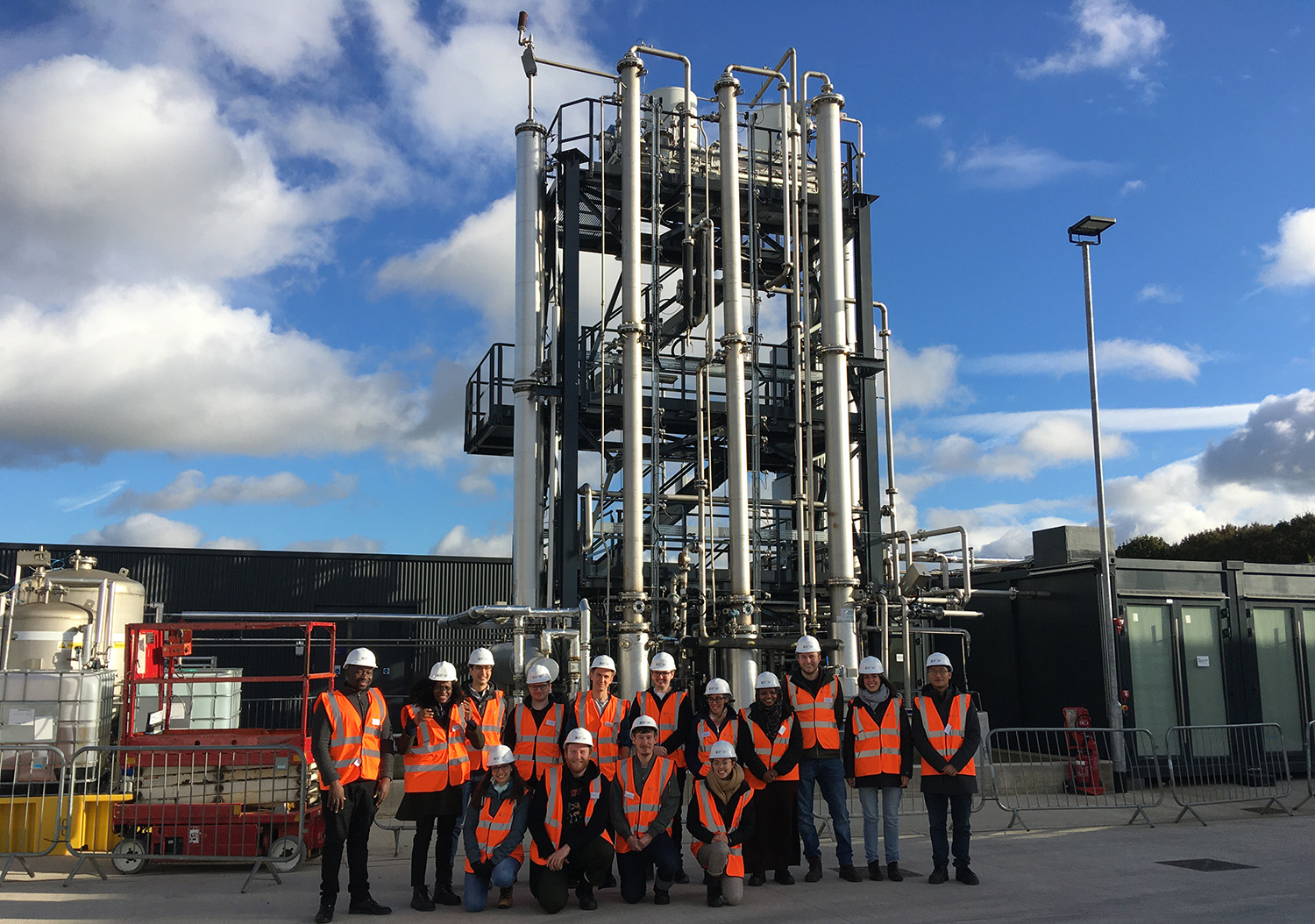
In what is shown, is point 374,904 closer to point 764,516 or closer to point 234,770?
point 234,770

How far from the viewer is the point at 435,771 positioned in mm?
8500

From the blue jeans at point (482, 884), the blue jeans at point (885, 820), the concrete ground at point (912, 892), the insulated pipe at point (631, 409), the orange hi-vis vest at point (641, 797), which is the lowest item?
the concrete ground at point (912, 892)

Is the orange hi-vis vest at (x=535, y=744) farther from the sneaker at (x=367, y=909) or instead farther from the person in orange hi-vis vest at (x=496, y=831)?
the sneaker at (x=367, y=909)

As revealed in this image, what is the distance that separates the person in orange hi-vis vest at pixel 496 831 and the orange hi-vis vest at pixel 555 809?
17cm

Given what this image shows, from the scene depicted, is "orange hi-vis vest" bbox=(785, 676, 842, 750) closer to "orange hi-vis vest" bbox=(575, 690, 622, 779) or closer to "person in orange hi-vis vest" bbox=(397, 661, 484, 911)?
"orange hi-vis vest" bbox=(575, 690, 622, 779)

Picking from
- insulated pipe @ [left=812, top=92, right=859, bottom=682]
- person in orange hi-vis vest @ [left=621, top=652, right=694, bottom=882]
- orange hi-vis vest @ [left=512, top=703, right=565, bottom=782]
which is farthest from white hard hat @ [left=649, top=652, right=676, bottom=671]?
insulated pipe @ [left=812, top=92, right=859, bottom=682]

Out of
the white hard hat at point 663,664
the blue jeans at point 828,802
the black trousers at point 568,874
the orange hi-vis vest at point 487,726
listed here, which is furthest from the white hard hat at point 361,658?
the blue jeans at point 828,802

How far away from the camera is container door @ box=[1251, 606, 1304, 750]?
57.2 feet

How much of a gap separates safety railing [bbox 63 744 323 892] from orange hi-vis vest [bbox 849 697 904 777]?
4928 mm

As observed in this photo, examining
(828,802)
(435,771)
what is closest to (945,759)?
(828,802)

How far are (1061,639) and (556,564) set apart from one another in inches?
340

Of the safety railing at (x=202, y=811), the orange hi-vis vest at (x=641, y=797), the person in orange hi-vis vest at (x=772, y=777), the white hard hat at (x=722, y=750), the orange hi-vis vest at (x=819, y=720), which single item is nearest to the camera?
the orange hi-vis vest at (x=641, y=797)

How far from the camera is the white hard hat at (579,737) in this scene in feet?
27.7

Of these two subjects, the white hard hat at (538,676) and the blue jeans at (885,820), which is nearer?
the white hard hat at (538,676)
